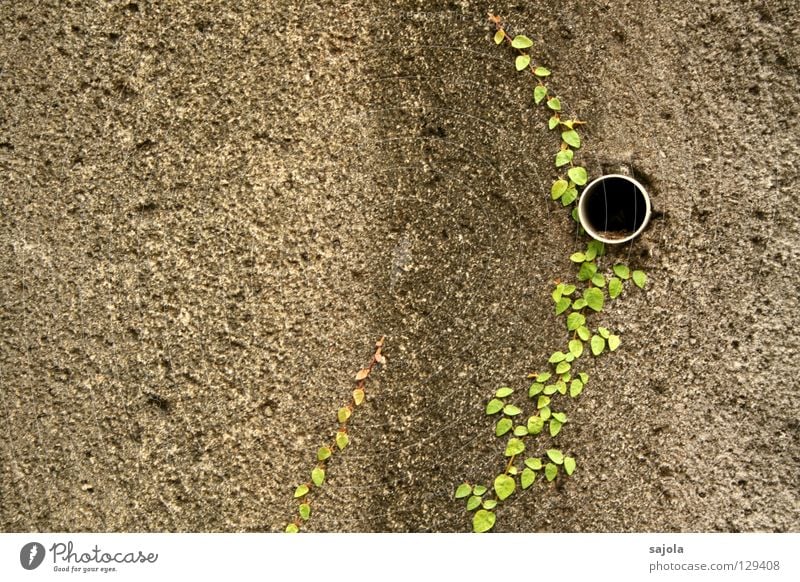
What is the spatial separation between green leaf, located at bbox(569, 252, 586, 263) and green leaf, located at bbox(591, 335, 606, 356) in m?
0.25

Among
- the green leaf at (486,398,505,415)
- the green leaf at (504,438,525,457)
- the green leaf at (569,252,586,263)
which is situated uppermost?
the green leaf at (569,252,586,263)

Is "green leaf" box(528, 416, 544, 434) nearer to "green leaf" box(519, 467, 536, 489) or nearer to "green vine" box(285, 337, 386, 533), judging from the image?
"green leaf" box(519, 467, 536, 489)

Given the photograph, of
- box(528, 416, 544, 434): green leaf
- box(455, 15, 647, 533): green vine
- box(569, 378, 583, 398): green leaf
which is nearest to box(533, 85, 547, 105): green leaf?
box(455, 15, 647, 533): green vine

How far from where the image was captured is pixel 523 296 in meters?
2.11

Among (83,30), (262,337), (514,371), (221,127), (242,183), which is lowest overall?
(514,371)

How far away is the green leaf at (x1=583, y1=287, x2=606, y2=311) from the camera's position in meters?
2.10

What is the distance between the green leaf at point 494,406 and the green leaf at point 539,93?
0.97 meters

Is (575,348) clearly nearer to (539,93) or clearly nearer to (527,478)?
(527,478)

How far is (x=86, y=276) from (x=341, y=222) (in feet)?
2.76

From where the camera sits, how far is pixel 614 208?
2174mm

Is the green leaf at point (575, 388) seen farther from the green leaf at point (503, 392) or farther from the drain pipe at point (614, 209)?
the drain pipe at point (614, 209)

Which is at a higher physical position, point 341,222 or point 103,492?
point 341,222

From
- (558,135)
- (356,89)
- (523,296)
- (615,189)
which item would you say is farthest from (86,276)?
(615,189)

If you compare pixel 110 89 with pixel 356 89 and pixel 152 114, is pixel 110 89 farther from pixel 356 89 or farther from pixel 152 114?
pixel 356 89
